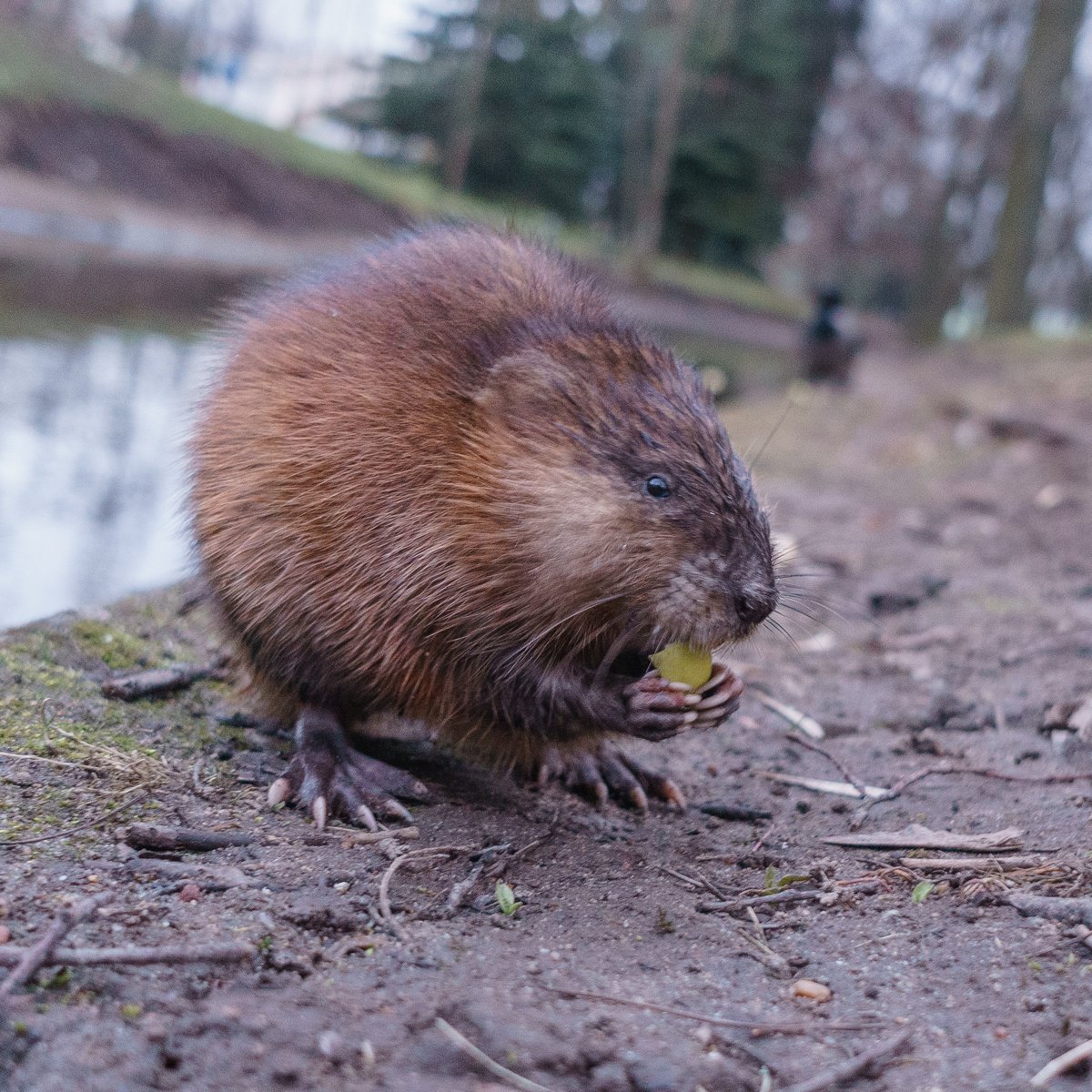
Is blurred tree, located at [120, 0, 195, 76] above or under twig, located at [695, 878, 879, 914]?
above

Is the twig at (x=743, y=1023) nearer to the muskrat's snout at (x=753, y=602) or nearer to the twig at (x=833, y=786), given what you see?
the muskrat's snout at (x=753, y=602)

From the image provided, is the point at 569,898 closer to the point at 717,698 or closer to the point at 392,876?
the point at 392,876

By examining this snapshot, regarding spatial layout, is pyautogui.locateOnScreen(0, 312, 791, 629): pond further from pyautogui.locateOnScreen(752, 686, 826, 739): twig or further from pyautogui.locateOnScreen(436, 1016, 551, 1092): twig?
pyautogui.locateOnScreen(436, 1016, 551, 1092): twig

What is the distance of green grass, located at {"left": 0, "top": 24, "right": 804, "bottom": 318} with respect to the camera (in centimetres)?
2366

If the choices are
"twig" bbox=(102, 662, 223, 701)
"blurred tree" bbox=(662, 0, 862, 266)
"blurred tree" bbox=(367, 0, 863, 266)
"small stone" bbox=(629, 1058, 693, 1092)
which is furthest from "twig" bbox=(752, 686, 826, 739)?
"blurred tree" bbox=(662, 0, 862, 266)

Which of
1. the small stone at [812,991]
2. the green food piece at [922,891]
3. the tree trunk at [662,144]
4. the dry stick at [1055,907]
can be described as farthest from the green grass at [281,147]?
the small stone at [812,991]

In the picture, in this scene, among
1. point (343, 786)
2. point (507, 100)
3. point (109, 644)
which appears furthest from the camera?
point (507, 100)

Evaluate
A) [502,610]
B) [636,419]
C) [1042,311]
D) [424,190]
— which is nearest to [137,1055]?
[502,610]

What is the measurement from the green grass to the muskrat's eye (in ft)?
53.2

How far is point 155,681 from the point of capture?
331cm

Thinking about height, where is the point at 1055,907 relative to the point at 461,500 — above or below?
below

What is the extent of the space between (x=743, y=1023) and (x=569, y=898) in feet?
1.95

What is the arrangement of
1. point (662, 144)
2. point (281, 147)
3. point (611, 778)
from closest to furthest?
point (611, 778) < point (662, 144) < point (281, 147)

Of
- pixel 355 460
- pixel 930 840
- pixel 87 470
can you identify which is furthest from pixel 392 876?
pixel 87 470
